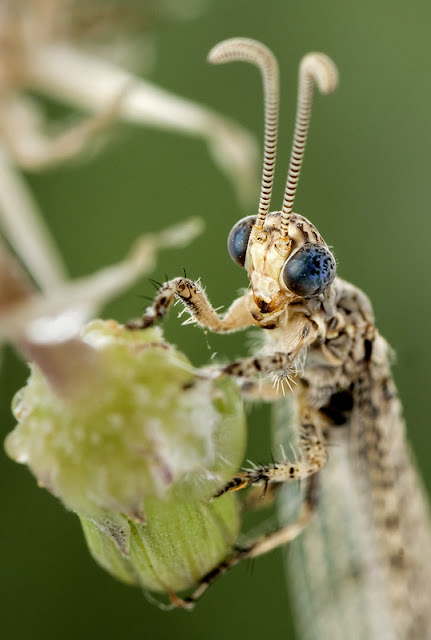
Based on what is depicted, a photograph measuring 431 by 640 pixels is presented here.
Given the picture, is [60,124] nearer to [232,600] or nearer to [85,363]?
[85,363]

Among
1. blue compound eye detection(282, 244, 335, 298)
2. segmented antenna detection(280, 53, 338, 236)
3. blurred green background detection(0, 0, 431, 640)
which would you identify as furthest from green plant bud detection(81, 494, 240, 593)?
blurred green background detection(0, 0, 431, 640)

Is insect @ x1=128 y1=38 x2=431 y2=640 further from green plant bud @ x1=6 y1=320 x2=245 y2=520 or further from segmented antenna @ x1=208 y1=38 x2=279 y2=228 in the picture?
green plant bud @ x1=6 y1=320 x2=245 y2=520

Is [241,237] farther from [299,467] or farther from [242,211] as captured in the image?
[242,211]

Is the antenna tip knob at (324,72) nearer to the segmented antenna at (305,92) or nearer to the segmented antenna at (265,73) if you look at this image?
the segmented antenna at (305,92)

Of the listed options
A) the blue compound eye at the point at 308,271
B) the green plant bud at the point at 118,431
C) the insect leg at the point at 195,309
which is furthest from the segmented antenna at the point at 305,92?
the green plant bud at the point at 118,431

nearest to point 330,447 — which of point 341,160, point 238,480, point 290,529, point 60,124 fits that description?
point 290,529

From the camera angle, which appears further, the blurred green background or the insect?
the blurred green background
